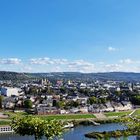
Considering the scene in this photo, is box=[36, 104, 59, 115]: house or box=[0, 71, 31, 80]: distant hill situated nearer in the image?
box=[36, 104, 59, 115]: house

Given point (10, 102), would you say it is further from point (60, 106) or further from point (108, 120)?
point (108, 120)

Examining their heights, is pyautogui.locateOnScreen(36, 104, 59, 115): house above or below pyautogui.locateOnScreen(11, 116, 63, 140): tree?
below

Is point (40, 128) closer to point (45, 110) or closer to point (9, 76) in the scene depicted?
point (45, 110)

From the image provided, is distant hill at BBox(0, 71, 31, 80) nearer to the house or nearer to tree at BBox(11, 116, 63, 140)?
the house

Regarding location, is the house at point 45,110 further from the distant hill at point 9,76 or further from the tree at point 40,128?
the distant hill at point 9,76

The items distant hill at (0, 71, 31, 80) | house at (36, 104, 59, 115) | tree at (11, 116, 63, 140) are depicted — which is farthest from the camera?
distant hill at (0, 71, 31, 80)

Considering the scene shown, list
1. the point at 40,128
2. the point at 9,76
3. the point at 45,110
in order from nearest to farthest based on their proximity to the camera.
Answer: the point at 40,128, the point at 45,110, the point at 9,76

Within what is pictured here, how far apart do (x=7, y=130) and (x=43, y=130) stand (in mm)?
23753

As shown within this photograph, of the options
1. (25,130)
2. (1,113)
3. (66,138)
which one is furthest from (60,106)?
(25,130)

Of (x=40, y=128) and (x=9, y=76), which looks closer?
(x=40, y=128)

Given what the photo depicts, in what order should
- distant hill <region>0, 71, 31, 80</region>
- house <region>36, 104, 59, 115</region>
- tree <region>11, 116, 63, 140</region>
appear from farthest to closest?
distant hill <region>0, 71, 31, 80</region> < house <region>36, 104, 59, 115</region> < tree <region>11, 116, 63, 140</region>

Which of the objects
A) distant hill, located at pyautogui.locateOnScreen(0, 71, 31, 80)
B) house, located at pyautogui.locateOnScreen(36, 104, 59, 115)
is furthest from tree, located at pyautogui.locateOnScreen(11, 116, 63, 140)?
distant hill, located at pyautogui.locateOnScreen(0, 71, 31, 80)

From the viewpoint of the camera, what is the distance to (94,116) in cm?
4872

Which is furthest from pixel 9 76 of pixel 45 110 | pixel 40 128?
pixel 40 128
